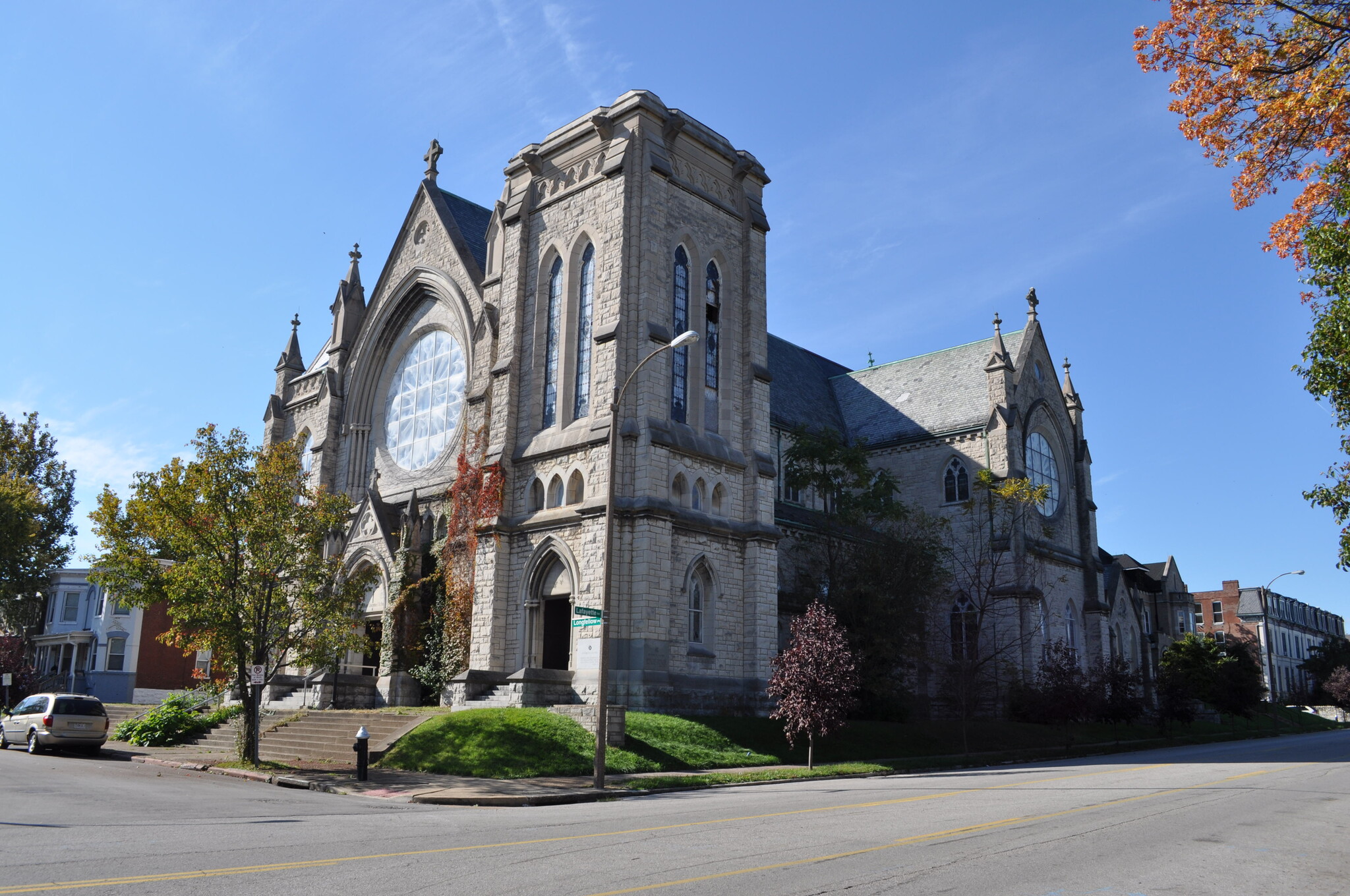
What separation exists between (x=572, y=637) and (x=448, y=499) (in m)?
7.49

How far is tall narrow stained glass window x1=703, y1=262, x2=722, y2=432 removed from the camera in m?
29.2

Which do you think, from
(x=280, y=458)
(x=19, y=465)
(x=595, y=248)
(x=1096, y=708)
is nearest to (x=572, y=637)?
(x=280, y=458)

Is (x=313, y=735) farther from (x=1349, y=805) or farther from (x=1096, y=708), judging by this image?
(x=1096, y=708)

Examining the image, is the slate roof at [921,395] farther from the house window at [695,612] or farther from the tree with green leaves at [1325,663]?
the tree with green leaves at [1325,663]

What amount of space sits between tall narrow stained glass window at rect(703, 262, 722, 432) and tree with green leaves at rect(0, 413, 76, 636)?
26.3 meters

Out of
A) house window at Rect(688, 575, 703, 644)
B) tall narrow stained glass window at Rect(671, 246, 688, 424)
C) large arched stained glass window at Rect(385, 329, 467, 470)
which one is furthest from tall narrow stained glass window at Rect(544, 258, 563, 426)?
house window at Rect(688, 575, 703, 644)

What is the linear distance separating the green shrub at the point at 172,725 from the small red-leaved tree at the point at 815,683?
15.0 meters

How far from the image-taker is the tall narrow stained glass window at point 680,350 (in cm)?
2825

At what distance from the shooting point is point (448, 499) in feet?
101

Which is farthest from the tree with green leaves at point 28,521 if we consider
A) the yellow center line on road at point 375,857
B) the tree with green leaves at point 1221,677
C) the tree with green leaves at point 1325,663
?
the tree with green leaves at point 1325,663

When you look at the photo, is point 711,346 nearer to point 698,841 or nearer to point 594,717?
point 594,717

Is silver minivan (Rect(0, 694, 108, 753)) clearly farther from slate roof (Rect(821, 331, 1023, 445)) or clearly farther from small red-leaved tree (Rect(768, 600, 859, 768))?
slate roof (Rect(821, 331, 1023, 445))

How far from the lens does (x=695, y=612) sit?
88.1 feet

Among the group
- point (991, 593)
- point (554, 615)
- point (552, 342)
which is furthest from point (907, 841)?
point (991, 593)
